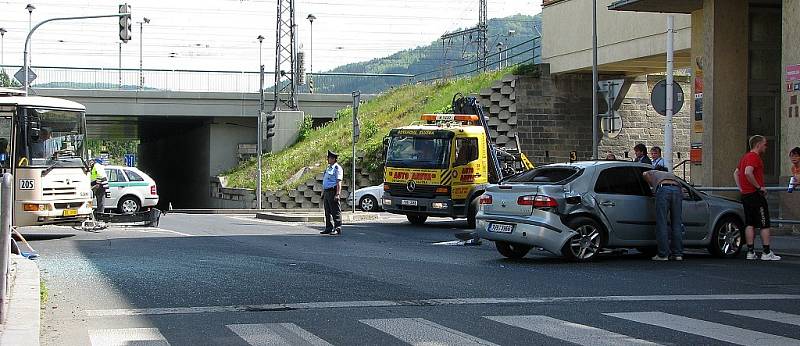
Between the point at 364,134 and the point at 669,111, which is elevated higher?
the point at 364,134

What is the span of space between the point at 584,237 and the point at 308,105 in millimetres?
37641

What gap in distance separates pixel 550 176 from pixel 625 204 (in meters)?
1.14

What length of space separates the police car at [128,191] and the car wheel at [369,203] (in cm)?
770

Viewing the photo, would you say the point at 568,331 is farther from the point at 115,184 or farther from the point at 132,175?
Answer: the point at 132,175

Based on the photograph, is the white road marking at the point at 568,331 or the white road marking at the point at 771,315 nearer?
the white road marking at the point at 568,331

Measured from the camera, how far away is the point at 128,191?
3422 centimetres

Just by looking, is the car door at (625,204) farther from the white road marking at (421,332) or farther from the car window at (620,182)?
the white road marking at (421,332)

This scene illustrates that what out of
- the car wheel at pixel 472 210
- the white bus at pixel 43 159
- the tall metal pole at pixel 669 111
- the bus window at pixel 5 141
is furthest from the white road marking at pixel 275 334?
the car wheel at pixel 472 210

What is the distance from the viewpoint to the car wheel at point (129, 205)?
33.9 meters

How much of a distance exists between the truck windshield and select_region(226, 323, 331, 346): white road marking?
55.2 ft

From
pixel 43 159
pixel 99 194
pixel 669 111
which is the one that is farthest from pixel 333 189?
pixel 99 194

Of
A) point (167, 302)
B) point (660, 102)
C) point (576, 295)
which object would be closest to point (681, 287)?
point (576, 295)

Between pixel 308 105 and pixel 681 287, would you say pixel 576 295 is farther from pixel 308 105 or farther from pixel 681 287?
pixel 308 105

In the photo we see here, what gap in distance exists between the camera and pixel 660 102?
71.7 feet
